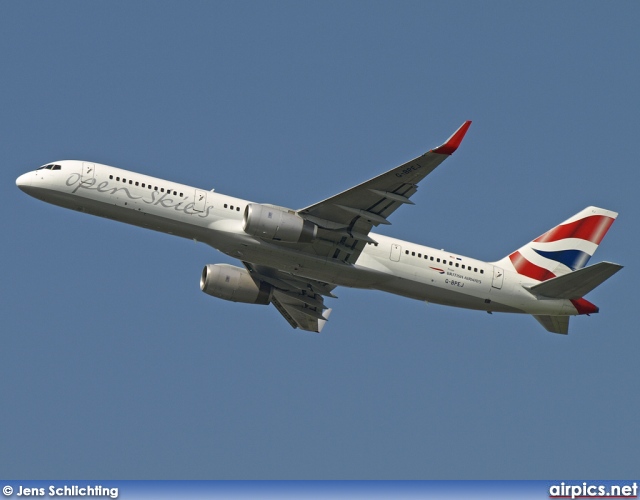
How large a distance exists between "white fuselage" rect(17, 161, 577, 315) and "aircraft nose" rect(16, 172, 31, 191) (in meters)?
0.05

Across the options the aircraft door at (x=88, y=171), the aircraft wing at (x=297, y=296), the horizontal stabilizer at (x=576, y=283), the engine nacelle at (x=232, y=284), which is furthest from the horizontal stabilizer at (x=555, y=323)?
the aircraft door at (x=88, y=171)

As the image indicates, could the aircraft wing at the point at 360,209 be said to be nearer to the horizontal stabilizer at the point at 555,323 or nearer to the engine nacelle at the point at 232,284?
the engine nacelle at the point at 232,284

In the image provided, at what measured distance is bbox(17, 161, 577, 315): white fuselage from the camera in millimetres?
54250

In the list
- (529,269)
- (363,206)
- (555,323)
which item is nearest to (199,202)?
(363,206)

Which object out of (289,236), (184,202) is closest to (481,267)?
(289,236)

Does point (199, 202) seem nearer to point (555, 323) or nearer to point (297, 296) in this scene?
point (297, 296)

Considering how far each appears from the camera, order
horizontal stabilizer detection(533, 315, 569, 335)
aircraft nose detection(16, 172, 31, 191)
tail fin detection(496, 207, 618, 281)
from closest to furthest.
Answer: aircraft nose detection(16, 172, 31, 191) → horizontal stabilizer detection(533, 315, 569, 335) → tail fin detection(496, 207, 618, 281)

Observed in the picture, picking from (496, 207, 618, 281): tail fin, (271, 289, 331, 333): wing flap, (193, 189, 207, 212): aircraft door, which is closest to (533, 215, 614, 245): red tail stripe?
(496, 207, 618, 281): tail fin

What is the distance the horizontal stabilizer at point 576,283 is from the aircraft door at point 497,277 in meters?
1.57

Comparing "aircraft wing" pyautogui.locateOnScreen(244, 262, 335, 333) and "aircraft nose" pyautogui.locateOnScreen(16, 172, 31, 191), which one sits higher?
"aircraft nose" pyautogui.locateOnScreen(16, 172, 31, 191)

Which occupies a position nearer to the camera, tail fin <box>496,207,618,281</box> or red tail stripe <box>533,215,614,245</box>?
tail fin <box>496,207,618,281</box>

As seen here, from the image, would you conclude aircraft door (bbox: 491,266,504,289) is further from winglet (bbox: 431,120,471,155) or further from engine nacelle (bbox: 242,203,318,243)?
winglet (bbox: 431,120,471,155)

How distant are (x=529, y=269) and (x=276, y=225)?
15.8 meters

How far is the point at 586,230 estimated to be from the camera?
62.1 metres
